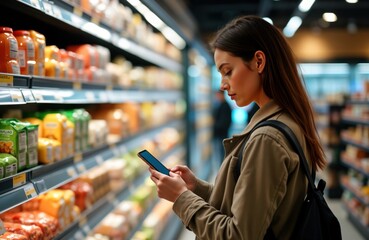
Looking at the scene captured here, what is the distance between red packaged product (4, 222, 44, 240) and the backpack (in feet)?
2.94

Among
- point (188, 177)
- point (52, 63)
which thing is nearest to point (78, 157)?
point (52, 63)

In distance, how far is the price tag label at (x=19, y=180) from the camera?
1.67 meters

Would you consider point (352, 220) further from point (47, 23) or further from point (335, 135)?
point (47, 23)

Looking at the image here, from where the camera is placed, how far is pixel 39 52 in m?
1.96

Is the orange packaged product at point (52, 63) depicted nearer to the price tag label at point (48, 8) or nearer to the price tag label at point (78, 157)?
the price tag label at point (48, 8)

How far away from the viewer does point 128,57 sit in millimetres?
4441

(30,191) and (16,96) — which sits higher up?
(16,96)

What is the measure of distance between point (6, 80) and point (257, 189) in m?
0.97

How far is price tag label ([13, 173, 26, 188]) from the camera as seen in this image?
1670 millimetres

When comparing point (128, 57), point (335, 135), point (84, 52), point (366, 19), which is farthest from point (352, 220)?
point (366, 19)

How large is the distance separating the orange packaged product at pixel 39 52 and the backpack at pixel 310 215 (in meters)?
1.01

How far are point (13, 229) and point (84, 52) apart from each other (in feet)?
4.21

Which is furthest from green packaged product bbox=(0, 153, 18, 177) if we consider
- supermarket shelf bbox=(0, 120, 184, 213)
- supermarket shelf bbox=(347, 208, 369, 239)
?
supermarket shelf bbox=(347, 208, 369, 239)

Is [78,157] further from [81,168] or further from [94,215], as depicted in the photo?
[94,215]
